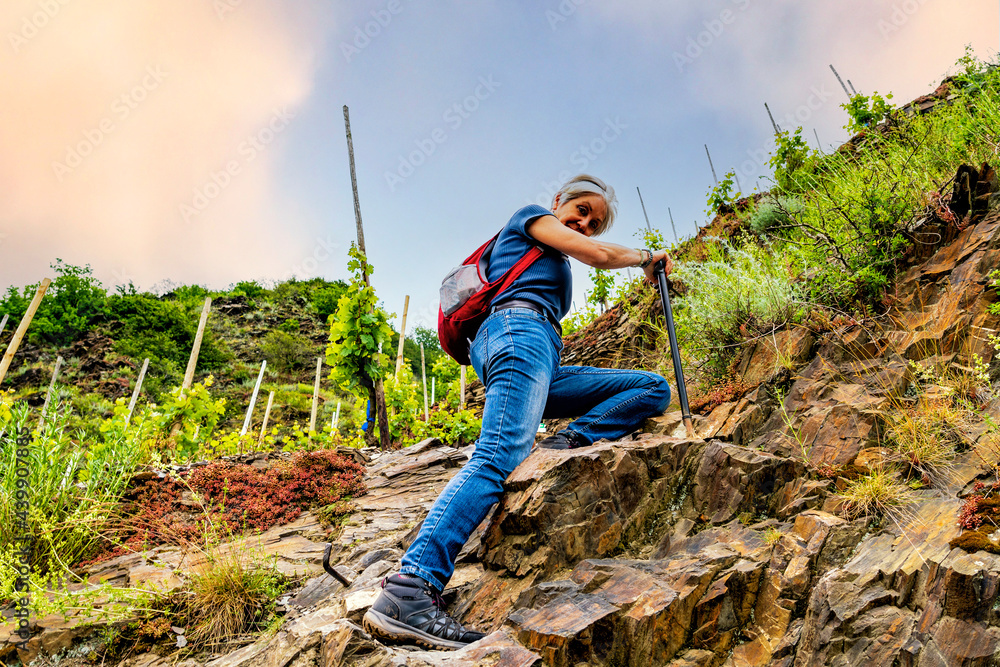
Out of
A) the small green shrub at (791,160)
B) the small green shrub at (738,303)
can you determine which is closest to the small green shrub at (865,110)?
the small green shrub at (791,160)

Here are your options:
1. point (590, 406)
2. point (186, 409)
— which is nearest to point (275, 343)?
point (186, 409)

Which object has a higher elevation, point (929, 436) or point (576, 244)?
point (576, 244)

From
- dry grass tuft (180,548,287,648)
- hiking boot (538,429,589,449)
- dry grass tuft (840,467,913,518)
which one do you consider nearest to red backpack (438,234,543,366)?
hiking boot (538,429,589,449)

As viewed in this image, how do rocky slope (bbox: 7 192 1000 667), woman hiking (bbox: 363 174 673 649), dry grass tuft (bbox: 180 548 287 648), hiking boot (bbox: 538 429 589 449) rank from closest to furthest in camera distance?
rocky slope (bbox: 7 192 1000 667)
woman hiking (bbox: 363 174 673 649)
hiking boot (bbox: 538 429 589 449)
dry grass tuft (bbox: 180 548 287 648)

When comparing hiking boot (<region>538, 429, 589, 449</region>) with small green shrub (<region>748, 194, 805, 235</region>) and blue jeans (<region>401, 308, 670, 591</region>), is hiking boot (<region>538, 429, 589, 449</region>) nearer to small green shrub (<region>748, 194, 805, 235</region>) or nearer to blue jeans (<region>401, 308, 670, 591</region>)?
blue jeans (<region>401, 308, 670, 591</region>)

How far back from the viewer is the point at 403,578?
2.03 meters

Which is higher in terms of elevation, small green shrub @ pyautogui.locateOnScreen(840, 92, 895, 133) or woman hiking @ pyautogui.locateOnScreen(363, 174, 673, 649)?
small green shrub @ pyautogui.locateOnScreen(840, 92, 895, 133)

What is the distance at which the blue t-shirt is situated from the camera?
255 centimetres

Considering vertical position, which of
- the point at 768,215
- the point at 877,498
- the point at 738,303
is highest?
the point at 768,215

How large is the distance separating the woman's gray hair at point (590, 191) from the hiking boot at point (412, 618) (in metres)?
2.05

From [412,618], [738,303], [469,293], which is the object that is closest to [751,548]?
[412,618]

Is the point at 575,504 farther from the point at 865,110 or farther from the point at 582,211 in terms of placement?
the point at 865,110

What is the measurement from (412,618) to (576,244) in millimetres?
1737

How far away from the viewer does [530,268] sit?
8.48 feet
